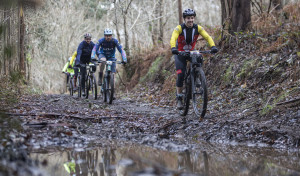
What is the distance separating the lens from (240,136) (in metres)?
4.72

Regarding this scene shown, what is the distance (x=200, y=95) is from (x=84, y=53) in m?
7.20

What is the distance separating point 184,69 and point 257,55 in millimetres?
3093

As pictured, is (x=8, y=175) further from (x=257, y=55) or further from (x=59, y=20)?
(x=59, y=20)

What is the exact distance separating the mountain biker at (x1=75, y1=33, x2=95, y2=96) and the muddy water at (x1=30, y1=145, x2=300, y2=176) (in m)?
9.18

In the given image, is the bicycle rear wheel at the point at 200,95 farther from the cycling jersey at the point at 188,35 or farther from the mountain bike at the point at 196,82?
the cycling jersey at the point at 188,35

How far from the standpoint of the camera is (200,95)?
6.99 m

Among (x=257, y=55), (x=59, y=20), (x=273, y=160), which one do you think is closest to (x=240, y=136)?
(x=273, y=160)

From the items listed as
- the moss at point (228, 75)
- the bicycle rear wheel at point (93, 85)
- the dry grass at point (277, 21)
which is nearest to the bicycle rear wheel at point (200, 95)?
the moss at point (228, 75)

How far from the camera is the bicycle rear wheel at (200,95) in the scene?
657 cm

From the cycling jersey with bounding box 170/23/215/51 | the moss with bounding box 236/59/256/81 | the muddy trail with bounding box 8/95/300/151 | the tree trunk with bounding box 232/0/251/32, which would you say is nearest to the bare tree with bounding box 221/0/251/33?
the tree trunk with bounding box 232/0/251/32

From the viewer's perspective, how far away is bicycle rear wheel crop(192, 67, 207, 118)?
6.57 metres

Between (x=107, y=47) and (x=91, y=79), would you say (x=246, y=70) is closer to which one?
(x=107, y=47)

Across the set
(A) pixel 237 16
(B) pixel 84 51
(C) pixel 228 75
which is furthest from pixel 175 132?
(B) pixel 84 51

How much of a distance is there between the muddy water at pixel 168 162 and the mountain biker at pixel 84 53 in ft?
30.1
